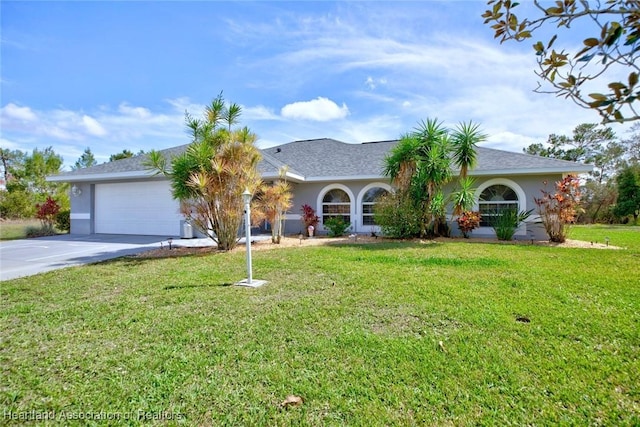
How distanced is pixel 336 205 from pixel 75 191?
14257 millimetres

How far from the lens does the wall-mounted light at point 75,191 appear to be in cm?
1639

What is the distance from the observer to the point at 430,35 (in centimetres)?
679

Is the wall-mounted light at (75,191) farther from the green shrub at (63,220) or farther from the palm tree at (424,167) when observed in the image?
the palm tree at (424,167)

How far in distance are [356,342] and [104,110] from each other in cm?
2293

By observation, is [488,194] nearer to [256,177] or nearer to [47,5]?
[256,177]

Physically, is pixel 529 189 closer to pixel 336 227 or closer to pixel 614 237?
pixel 614 237

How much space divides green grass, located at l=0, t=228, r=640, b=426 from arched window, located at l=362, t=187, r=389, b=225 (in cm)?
932

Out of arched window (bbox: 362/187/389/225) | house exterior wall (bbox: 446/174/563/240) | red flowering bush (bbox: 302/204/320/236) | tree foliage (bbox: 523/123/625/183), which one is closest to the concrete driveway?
red flowering bush (bbox: 302/204/320/236)

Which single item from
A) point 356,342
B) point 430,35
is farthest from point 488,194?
point 356,342

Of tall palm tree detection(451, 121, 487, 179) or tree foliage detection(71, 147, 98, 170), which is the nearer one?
tall palm tree detection(451, 121, 487, 179)

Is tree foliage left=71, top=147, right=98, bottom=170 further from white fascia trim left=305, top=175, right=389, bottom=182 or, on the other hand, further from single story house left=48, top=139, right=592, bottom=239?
white fascia trim left=305, top=175, right=389, bottom=182

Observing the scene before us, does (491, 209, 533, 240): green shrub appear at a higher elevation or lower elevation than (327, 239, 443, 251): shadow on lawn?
higher

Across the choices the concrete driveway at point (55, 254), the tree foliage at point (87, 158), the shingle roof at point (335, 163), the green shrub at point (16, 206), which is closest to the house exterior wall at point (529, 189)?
the shingle roof at point (335, 163)

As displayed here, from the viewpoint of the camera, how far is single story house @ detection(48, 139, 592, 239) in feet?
44.3
